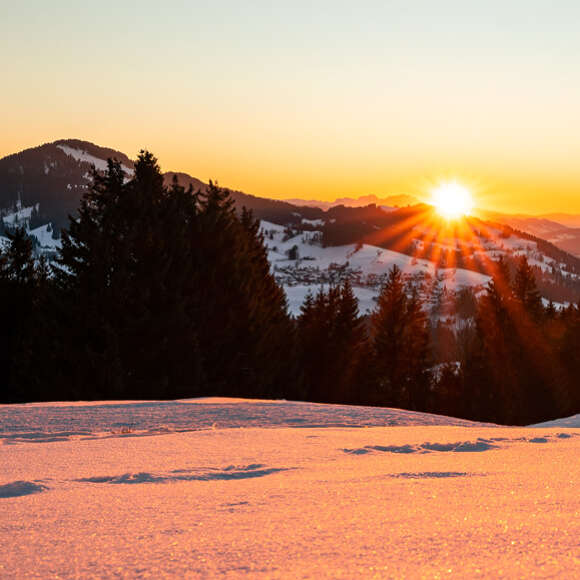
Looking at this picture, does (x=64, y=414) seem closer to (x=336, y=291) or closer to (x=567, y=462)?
(x=567, y=462)

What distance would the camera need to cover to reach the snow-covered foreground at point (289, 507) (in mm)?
2051

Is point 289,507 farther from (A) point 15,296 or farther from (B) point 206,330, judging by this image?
(A) point 15,296

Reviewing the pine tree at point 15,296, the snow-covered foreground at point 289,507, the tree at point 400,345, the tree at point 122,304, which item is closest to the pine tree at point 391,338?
the tree at point 400,345

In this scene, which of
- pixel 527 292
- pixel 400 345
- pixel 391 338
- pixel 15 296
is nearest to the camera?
pixel 15 296

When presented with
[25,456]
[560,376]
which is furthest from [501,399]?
[25,456]

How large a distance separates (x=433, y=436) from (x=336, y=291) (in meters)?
42.3

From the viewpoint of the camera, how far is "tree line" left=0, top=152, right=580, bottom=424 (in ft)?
80.4

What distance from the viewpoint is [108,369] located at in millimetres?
23109

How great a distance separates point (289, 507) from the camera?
2.82 meters

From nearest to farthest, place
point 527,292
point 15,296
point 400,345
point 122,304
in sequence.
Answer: point 122,304 < point 15,296 < point 400,345 < point 527,292

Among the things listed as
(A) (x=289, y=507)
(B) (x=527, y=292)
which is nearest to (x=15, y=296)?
(A) (x=289, y=507)

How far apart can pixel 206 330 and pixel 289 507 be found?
29.1 metres

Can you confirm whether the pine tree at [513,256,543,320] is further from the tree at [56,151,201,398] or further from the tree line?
the tree at [56,151,201,398]

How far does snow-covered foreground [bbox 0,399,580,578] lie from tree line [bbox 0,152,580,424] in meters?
19.4
